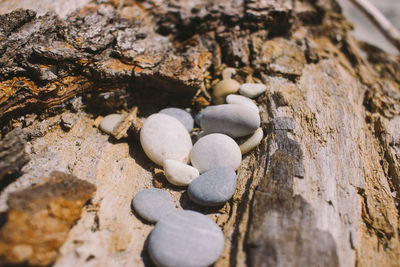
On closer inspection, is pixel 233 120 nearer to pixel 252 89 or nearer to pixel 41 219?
pixel 252 89

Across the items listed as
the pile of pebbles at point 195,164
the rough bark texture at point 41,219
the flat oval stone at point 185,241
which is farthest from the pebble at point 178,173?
the rough bark texture at point 41,219

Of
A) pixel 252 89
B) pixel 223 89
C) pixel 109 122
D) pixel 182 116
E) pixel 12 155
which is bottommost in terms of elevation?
pixel 109 122

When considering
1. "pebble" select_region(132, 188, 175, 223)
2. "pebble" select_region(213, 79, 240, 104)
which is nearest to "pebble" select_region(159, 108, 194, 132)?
"pebble" select_region(213, 79, 240, 104)

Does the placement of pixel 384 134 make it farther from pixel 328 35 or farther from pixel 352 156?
pixel 328 35

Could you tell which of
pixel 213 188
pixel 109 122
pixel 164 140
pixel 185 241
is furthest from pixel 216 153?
pixel 109 122

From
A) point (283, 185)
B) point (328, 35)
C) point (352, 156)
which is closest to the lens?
point (283, 185)

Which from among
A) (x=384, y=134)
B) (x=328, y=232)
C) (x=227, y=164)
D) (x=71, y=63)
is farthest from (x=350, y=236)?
(x=71, y=63)

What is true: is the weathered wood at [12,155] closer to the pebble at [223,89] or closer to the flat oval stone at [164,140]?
the flat oval stone at [164,140]
